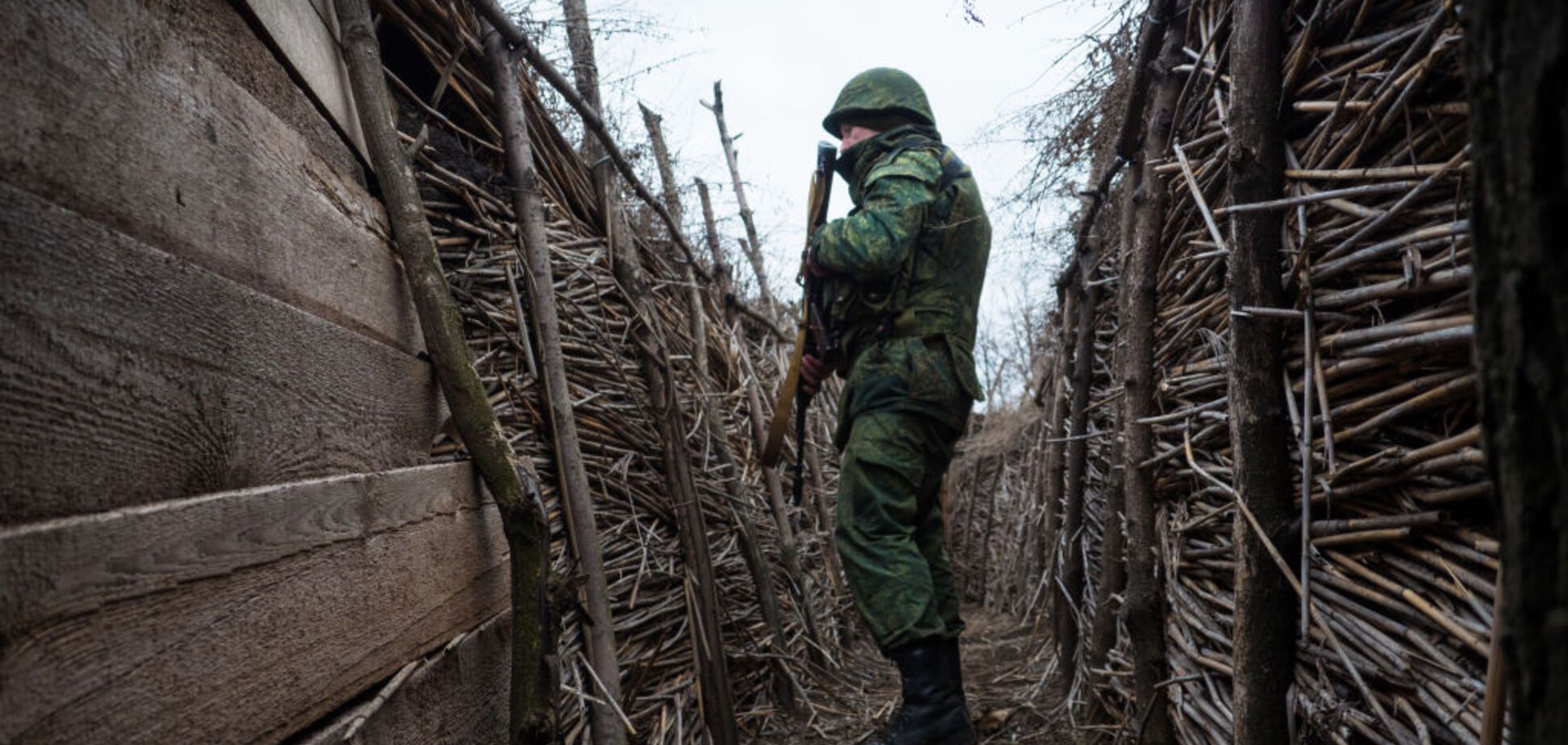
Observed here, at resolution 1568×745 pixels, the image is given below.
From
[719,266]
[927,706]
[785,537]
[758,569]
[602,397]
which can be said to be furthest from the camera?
[719,266]

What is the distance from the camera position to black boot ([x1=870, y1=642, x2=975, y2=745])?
2.34 meters

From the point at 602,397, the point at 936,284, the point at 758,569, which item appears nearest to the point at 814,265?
the point at 936,284

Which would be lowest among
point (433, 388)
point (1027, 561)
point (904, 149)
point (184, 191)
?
point (1027, 561)

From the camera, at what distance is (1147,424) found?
226cm

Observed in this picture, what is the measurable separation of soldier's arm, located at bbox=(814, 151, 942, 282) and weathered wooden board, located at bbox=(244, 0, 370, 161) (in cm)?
137

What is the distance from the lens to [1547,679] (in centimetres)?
45

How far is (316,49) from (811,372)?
1.88m

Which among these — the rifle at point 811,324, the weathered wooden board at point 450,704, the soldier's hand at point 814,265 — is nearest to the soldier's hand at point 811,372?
the rifle at point 811,324

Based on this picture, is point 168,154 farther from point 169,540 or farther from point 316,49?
point 316,49

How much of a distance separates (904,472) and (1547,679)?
205 centimetres

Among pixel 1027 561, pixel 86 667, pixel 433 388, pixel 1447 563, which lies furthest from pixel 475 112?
pixel 1027 561

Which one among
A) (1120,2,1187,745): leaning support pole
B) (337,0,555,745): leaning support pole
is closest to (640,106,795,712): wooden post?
(1120,2,1187,745): leaning support pole

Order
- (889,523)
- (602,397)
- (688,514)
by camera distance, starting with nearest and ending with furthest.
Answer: (889,523)
(602,397)
(688,514)

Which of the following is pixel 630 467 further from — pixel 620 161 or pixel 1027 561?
pixel 1027 561
